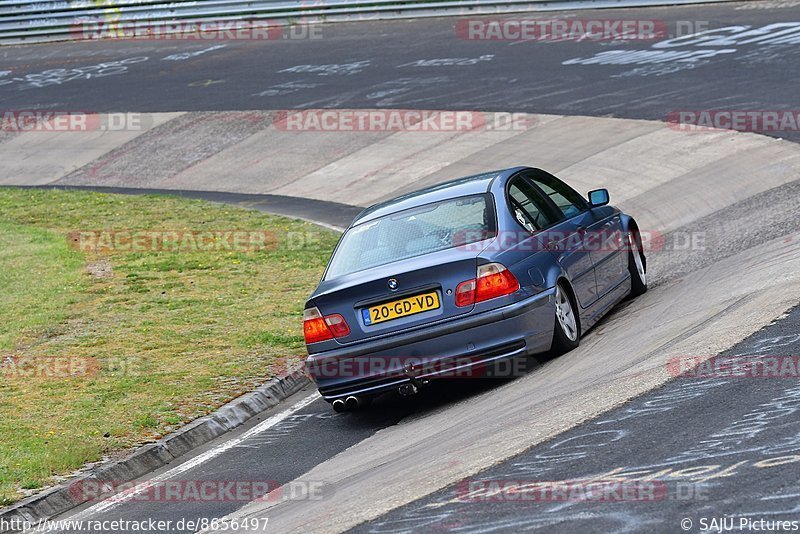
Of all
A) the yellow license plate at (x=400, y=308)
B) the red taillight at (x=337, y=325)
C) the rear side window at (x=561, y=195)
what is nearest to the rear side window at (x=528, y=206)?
the rear side window at (x=561, y=195)

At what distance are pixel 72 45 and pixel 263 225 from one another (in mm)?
21155

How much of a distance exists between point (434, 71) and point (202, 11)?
1117 cm

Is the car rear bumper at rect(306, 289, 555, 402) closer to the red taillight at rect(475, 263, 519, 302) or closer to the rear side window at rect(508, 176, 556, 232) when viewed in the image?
the red taillight at rect(475, 263, 519, 302)

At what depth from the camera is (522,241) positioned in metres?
8.80

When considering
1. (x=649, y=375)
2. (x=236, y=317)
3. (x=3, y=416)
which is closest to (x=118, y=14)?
(x=236, y=317)

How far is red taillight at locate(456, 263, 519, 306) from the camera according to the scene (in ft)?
27.3

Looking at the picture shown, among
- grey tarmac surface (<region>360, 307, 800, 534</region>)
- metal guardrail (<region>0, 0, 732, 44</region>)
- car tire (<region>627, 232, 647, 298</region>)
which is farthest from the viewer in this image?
metal guardrail (<region>0, 0, 732, 44</region>)

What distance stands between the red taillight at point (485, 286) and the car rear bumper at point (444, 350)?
0.35 feet

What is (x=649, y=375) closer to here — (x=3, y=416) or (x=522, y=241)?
(x=522, y=241)

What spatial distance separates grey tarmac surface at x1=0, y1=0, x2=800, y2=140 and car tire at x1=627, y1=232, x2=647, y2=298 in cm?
622

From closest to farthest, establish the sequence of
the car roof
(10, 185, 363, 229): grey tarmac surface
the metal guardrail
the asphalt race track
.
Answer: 1. the asphalt race track
2. the car roof
3. (10, 185, 363, 229): grey tarmac surface
4. the metal guardrail

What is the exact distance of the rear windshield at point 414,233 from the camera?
8.77 meters

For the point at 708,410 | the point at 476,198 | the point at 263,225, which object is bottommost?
the point at 263,225

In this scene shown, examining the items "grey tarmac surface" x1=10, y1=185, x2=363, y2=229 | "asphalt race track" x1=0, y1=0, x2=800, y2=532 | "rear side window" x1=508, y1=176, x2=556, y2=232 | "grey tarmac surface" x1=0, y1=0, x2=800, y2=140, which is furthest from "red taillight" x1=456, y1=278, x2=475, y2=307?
"grey tarmac surface" x1=0, y1=0, x2=800, y2=140
